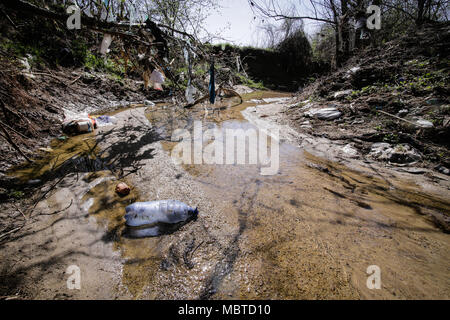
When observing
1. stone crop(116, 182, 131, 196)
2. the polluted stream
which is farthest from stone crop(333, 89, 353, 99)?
stone crop(116, 182, 131, 196)

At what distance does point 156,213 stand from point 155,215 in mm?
23

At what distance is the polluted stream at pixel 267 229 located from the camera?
3.98 ft

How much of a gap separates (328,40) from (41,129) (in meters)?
14.7

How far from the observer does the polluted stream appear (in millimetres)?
1213

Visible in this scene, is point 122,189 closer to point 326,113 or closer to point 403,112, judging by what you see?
point 326,113

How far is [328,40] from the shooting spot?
11.4 meters

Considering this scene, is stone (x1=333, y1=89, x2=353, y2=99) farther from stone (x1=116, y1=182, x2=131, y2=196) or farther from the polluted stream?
stone (x1=116, y1=182, x2=131, y2=196)

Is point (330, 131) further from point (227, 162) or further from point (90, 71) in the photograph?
point (90, 71)

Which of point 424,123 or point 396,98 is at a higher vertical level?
point 396,98

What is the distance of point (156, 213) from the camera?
177cm

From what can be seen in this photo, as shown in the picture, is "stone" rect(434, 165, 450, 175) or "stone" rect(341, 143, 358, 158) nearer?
"stone" rect(434, 165, 450, 175)

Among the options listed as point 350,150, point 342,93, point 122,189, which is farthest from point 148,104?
point 350,150

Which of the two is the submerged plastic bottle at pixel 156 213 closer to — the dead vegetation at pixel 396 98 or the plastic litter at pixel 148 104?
the dead vegetation at pixel 396 98
